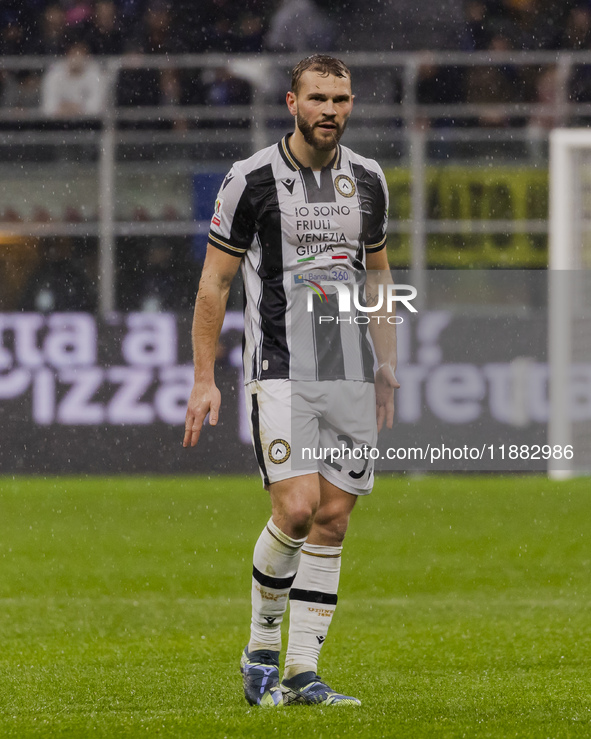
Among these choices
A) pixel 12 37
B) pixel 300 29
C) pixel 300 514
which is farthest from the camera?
pixel 12 37

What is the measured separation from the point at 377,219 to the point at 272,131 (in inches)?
245

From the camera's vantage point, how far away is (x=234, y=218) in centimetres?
360

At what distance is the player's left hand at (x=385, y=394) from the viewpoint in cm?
381

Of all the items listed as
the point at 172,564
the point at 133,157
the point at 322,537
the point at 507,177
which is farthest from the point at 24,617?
the point at 507,177

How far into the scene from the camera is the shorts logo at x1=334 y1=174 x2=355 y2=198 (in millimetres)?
3646

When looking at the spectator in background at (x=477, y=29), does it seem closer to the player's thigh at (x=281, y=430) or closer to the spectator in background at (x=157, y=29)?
the spectator in background at (x=157, y=29)

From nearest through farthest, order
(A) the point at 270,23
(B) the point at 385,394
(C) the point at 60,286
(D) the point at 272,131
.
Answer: (B) the point at 385,394
(C) the point at 60,286
(D) the point at 272,131
(A) the point at 270,23

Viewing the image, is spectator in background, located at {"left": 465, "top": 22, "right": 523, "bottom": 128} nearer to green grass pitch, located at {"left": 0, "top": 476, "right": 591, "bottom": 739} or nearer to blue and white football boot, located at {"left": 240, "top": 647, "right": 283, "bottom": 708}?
green grass pitch, located at {"left": 0, "top": 476, "right": 591, "bottom": 739}

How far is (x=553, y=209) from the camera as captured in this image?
9.41 meters

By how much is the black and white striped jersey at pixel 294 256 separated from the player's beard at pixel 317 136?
0.32 ft

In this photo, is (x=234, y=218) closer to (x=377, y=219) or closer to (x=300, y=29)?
(x=377, y=219)

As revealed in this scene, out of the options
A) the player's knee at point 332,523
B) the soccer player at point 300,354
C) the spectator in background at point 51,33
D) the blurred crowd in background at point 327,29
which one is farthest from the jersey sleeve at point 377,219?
the spectator in background at point 51,33

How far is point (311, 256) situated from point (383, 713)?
1214 mm

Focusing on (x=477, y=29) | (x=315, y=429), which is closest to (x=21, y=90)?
(x=477, y=29)
